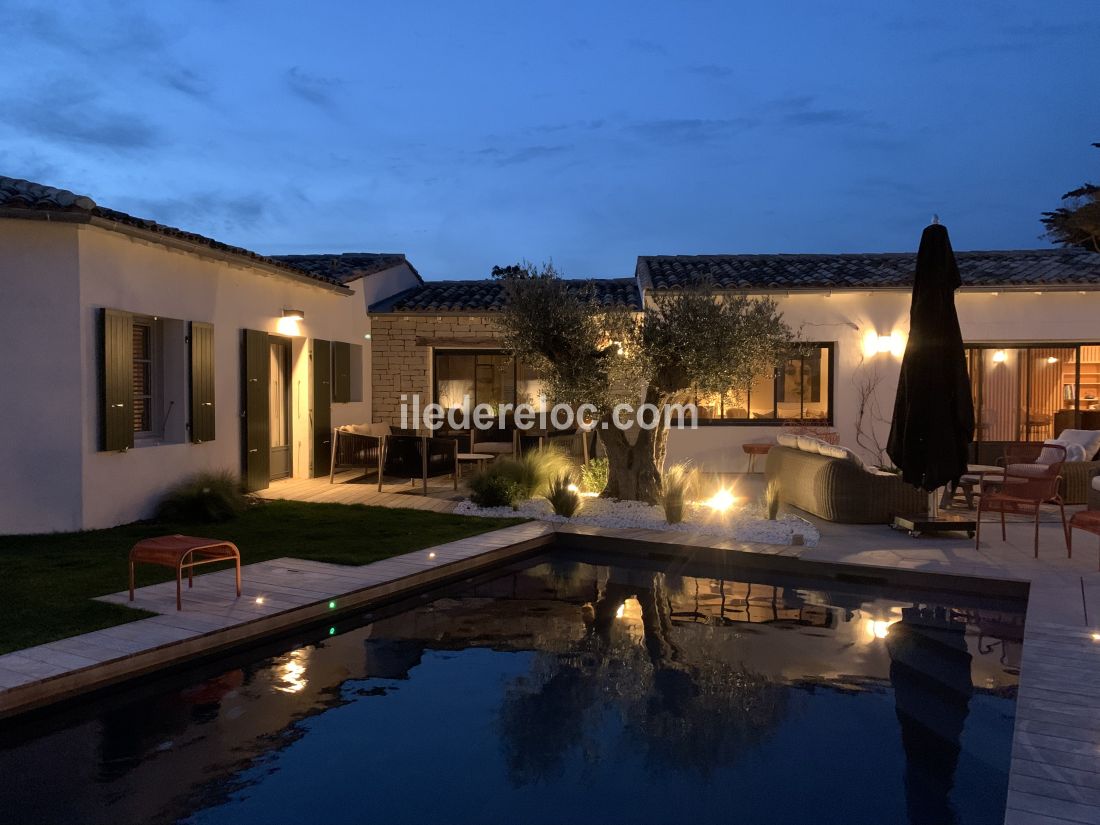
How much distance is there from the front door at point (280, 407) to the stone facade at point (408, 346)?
2611mm

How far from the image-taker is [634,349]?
29.0 feet

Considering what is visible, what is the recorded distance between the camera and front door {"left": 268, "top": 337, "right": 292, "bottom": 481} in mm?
11734

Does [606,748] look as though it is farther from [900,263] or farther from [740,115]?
[740,115]

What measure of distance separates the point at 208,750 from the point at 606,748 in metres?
1.68

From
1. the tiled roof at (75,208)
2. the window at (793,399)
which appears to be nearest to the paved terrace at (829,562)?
the tiled roof at (75,208)

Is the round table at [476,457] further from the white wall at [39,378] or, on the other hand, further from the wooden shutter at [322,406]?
the white wall at [39,378]

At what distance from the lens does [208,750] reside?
3.54 metres

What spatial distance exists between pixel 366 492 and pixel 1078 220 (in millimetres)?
26346

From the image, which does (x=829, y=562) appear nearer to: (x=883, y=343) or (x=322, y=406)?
(x=883, y=343)

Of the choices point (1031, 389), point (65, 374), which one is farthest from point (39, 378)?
point (1031, 389)

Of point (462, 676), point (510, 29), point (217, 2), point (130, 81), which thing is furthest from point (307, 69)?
point (462, 676)

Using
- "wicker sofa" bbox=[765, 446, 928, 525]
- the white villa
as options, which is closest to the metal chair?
"wicker sofa" bbox=[765, 446, 928, 525]

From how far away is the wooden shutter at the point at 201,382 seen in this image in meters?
9.14

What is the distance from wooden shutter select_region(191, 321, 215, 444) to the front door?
220 cm
